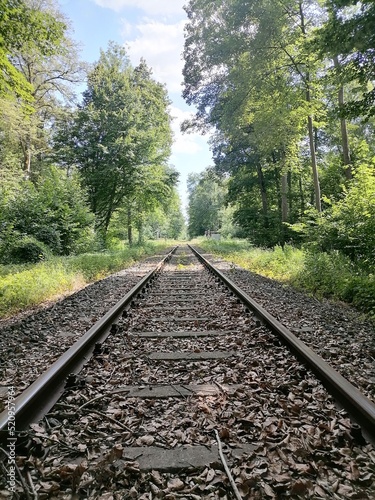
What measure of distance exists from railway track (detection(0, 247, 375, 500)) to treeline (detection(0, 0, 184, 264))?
796 cm

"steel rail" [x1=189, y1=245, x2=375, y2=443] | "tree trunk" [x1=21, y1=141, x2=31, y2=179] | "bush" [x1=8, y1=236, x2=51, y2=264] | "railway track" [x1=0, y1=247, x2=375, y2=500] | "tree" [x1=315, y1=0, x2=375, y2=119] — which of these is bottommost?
"railway track" [x1=0, y1=247, x2=375, y2=500]

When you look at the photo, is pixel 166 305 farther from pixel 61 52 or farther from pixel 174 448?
pixel 61 52

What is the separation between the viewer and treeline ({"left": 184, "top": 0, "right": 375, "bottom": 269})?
6.52 metres

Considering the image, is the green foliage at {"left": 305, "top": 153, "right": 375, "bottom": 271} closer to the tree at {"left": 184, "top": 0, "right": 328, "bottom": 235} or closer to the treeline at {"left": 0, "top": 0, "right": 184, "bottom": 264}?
the tree at {"left": 184, "top": 0, "right": 328, "bottom": 235}

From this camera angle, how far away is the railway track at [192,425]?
1.77 metres

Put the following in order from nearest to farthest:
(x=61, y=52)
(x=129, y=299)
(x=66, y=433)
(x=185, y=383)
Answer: (x=66, y=433)
(x=185, y=383)
(x=129, y=299)
(x=61, y=52)

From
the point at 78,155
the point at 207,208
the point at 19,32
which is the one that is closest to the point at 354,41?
the point at 19,32

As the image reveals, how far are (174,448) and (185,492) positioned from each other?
0.35m

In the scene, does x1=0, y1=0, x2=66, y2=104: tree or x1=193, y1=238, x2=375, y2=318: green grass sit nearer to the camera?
x1=193, y1=238, x2=375, y2=318: green grass

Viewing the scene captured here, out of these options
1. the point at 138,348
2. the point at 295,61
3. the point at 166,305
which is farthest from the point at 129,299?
the point at 295,61

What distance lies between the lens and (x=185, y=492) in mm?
1718

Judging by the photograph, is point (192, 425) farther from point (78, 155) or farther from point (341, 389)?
point (78, 155)

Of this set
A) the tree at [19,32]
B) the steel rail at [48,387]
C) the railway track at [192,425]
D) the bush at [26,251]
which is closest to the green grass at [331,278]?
the railway track at [192,425]

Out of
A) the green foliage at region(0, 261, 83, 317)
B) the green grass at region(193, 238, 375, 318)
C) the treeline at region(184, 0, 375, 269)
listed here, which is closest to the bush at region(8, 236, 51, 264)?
the green foliage at region(0, 261, 83, 317)
